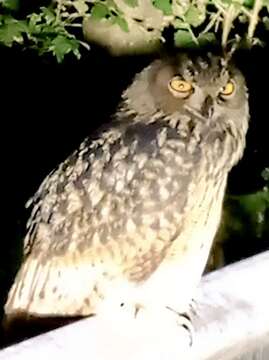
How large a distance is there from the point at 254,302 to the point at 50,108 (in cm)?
249

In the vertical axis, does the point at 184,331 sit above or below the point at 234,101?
below

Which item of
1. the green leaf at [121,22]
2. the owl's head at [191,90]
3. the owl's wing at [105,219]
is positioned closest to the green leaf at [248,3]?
the green leaf at [121,22]

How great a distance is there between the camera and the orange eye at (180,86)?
2.98 meters

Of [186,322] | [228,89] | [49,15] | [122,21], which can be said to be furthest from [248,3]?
[186,322]

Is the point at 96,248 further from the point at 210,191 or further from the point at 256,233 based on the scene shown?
the point at 256,233

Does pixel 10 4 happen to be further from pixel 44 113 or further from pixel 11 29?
pixel 44 113

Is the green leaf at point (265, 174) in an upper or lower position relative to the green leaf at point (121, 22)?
lower

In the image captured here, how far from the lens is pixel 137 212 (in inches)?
116

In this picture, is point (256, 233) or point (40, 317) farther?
point (256, 233)

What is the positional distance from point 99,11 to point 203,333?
2.04 metres

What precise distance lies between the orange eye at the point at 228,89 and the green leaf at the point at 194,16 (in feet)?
4.64

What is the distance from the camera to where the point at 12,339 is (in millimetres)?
2967

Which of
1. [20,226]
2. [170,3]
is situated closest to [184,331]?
[170,3]

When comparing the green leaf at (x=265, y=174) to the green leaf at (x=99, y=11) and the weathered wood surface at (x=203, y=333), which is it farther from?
the weathered wood surface at (x=203, y=333)
